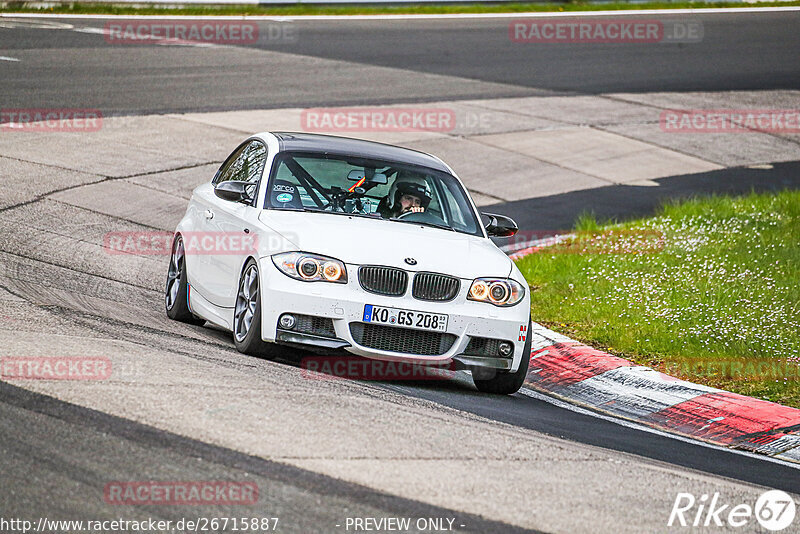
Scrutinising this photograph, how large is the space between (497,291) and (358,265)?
3.33ft

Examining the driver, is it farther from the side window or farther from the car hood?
the side window

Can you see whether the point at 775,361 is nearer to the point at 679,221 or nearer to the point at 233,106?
the point at 679,221

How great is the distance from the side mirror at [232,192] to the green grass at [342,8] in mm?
21926

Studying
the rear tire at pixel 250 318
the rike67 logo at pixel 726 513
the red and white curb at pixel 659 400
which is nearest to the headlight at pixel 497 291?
the red and white curb at pixel 659 400

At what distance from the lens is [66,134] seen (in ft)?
58.9

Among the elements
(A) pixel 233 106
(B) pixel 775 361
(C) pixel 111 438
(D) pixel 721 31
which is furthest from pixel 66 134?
(D) pixel 721 31

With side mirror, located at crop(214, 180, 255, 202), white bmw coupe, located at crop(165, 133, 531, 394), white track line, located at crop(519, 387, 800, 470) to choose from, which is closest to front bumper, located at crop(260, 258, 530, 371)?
white bmw coupe, located at crop(165, 133, 531, 394)

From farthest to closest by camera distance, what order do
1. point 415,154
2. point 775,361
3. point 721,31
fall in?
1. point 721,31
2. point 415,154
3. point 775,361

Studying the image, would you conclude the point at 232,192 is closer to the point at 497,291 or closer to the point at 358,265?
the point at 358,265

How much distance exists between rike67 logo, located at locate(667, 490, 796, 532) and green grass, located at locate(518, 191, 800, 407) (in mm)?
2790

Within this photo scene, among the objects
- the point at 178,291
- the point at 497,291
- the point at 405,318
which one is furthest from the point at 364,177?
the point at 178,291

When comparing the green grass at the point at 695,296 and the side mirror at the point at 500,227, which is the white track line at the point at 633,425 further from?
the side mirror at the point at 500,227

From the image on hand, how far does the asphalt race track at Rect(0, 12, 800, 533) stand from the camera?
547 centimetres

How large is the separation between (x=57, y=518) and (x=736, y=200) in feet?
44.4
